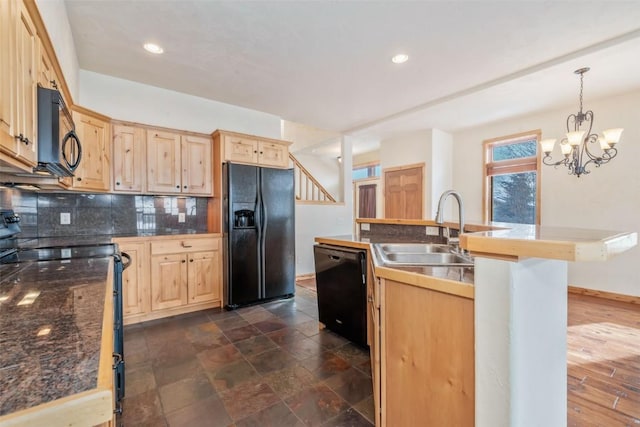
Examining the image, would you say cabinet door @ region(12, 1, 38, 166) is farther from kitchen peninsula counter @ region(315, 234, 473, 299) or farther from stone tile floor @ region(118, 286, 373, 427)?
kitchen peninsula counter @ region(315, 234, 473, 299)

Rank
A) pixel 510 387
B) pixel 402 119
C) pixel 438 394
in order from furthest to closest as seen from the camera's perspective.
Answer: pixel 402 119 → pixel 438 394 → pixel 510 387

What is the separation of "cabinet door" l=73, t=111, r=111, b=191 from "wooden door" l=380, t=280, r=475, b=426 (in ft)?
9.54

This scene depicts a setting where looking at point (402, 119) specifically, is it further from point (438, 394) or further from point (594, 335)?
point (438, 394)

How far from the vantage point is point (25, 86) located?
1.23m

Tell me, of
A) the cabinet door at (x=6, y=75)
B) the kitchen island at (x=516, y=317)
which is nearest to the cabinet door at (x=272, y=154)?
the cabinet door at (x=6, y=75)

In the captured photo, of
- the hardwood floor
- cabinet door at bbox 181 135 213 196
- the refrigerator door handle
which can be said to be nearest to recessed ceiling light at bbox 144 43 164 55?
cabinet door at bbox 181 135 213 196

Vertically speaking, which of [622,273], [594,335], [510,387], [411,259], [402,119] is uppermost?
[402,119]

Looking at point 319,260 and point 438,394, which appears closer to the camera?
point 438,394

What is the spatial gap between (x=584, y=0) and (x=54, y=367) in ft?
11.0

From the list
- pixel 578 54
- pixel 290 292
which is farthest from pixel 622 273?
pixel 290 292

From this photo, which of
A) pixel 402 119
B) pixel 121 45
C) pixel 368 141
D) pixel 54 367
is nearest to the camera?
pixel 54 367

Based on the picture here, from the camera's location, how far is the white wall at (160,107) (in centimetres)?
308

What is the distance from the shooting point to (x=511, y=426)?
0.86 metres

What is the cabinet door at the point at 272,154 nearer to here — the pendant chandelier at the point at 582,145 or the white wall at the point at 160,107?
the white wall at the point at 160,107
